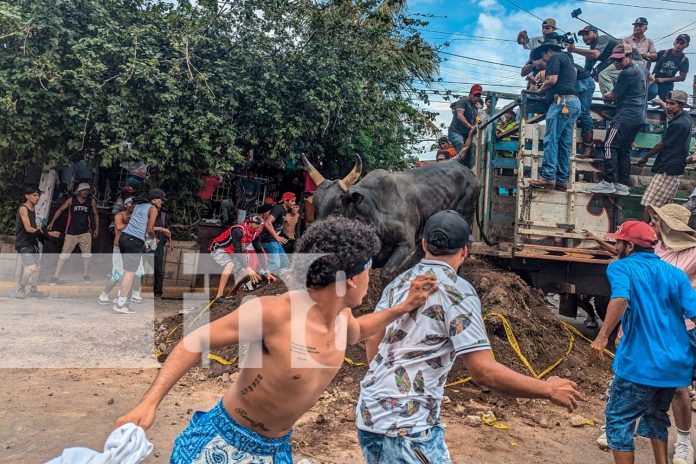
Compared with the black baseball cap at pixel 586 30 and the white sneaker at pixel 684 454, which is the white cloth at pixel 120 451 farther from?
the black baseball cap at pixel 586 30

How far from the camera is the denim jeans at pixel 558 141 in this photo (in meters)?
6.96

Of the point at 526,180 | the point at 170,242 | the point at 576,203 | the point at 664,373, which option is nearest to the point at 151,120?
the point at 170,242

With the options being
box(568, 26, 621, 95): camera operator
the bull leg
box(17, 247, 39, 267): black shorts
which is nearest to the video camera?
box(568, 26, 621, 95): camera operator

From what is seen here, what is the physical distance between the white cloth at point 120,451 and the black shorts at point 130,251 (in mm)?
7044

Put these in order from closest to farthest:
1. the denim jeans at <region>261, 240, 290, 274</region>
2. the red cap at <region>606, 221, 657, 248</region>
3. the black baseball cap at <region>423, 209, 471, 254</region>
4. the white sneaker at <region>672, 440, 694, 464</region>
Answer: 1. the black baseball cap at <region>423, 209, 471, 254</region>
2. the red cap at <region>606, 221, 657, 248</region>
3. the white sneaker at <region>672, 440, 694, 464</region>
4. the denim jeans at <region>261, 240, 290, 274</region>

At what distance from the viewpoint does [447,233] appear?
250 centimetres

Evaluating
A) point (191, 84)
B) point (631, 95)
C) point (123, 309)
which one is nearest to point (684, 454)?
point (631, 95)

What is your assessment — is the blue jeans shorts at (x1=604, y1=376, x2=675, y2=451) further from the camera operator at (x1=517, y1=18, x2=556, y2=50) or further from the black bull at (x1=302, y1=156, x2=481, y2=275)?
the camera operator at (x1=517, y1=18, x2=556, y2=50)

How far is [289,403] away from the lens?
214 centimetres

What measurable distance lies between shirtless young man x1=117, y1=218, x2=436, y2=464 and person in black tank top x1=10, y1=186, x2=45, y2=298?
807cm

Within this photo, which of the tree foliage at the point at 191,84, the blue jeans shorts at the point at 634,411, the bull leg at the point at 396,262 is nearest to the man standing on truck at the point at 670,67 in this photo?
the tree foliage at the point at 191,84

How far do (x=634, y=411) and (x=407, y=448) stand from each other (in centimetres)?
207

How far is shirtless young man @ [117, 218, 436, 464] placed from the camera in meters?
2.06

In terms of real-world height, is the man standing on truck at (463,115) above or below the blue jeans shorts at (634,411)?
above
